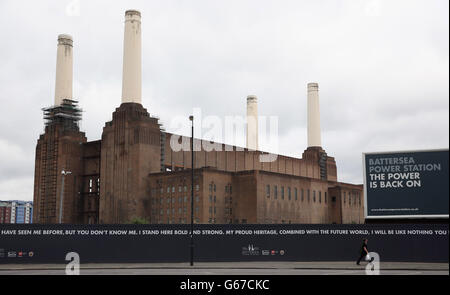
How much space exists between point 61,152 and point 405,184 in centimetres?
7296

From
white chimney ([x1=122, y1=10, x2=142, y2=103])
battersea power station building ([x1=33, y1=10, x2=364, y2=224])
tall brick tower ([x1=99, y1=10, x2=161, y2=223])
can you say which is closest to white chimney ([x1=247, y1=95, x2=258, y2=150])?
battersea power station building ([x1=33, y1=10, x2=364, y2=224])

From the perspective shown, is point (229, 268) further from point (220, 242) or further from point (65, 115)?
point (65, 115)

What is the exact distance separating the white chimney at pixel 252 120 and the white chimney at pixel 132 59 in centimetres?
3654

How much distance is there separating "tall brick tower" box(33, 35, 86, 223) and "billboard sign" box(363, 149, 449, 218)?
229 feet

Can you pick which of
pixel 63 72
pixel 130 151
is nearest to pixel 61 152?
pixel 63 72

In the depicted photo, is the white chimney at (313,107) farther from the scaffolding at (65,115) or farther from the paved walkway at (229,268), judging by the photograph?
the paved walkway at (229,268)

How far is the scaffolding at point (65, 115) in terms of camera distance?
95000 mm

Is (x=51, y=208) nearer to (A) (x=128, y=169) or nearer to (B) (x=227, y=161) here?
(A) (x=128, y=169)

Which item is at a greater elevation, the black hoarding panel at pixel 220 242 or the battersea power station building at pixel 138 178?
the battersea power station building at pixel 138 178

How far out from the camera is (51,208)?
93.2m

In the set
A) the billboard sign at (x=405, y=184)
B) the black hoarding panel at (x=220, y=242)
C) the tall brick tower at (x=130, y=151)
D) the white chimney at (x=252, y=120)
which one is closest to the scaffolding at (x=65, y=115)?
the tall brick tower at (x=130, y=151)

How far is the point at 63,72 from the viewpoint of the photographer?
314ft

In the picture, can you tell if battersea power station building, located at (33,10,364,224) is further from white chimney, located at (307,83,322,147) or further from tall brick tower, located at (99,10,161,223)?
white chimney, located at (307,83,322,147)
